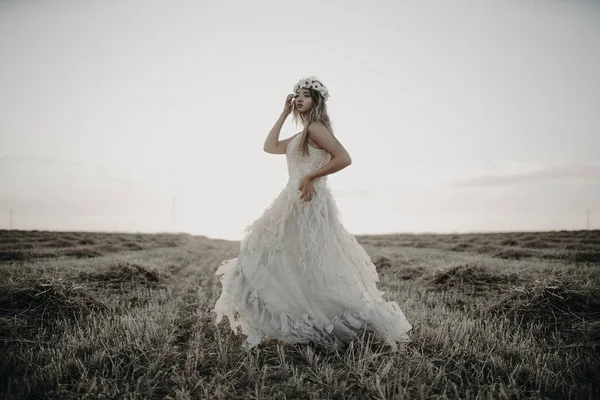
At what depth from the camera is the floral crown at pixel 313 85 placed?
3.48m

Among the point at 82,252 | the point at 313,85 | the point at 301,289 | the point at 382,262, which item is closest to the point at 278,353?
the point at 301,289

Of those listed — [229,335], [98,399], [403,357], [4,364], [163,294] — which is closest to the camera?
[98,399]

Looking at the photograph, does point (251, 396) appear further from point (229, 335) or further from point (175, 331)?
point (175, 331)

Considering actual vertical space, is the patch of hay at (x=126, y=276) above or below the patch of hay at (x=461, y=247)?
above

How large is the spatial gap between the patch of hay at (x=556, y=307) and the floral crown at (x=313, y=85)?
12.2ft

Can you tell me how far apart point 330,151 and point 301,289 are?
1.46 metres

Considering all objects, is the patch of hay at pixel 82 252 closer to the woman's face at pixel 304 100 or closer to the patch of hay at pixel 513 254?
the woman's face at pixel 304 100

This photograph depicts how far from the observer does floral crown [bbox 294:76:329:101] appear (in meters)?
3.48

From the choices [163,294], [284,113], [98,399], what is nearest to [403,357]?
[98,399]

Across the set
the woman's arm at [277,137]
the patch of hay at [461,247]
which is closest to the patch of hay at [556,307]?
the woman's arm at [277,137]

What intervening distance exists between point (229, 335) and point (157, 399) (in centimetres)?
115

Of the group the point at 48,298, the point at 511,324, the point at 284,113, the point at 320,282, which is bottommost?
the point at 511,324

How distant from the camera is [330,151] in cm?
326

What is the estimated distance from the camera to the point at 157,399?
243 centimetres
